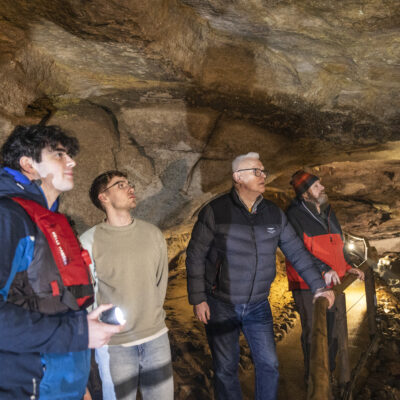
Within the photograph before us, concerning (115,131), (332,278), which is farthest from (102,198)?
(115,131)

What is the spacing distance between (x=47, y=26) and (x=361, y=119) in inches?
143

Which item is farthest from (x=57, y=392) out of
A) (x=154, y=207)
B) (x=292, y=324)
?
(x=292, y=324)

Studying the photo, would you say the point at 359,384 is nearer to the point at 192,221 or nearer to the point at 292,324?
the point at 292,324

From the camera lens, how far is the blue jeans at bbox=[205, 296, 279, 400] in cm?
278

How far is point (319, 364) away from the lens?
1850mm

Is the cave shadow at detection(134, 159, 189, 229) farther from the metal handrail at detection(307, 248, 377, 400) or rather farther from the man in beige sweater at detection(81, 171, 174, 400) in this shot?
the metal handrail at detection(307, 248, 377, 400)

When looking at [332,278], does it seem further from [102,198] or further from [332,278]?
[102,198]

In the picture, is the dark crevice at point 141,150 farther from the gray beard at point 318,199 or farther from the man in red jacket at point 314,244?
the gray beard at point 318,199

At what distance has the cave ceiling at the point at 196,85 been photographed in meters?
2.90

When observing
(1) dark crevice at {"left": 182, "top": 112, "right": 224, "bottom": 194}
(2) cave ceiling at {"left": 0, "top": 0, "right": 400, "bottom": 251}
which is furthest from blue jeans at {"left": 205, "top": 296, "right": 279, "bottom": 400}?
(1) dark crevice at {"left": 182, "top": 112, "right": 224, "bottom": 194}

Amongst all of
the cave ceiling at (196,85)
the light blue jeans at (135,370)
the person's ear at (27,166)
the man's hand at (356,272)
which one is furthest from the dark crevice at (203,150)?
the person's ear at (27,166)

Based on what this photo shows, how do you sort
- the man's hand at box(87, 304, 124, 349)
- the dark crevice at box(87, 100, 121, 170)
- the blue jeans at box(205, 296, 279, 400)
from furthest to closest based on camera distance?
the dark crevice at box(87, 100, 121, 170) < the blue jeans at box(205, 296, 279, 400) < the man's hand at box(87, 304, 124, 349)

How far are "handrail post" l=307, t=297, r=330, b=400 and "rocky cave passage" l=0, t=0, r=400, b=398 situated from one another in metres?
2.01

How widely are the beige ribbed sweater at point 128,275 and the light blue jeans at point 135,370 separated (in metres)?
0.08
